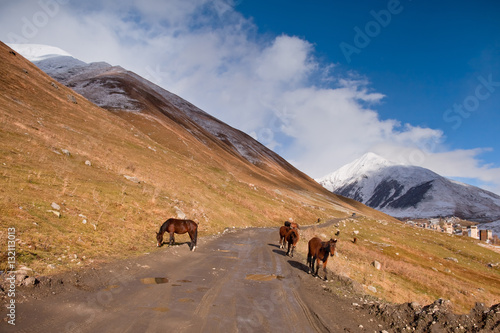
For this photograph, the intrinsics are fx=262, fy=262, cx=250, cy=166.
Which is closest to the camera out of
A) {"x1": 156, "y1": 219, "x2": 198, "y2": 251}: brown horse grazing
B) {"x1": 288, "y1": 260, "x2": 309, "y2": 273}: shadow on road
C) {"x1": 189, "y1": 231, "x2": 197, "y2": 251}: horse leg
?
{"x1": 288, "y1": 260, "x2": 309, "y2": 273}: shadow on road

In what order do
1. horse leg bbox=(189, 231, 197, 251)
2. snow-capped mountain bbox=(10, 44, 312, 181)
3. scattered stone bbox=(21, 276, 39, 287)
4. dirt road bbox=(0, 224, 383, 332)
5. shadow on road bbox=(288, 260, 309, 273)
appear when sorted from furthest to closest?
snow-capped mountain bbox=(10, 44, 312, 181) → horse leg bbox=(189, 231, 197, 251) → shadow on road bbox=(288, 260, 309, 273) → scattered stone bbox=(21, 276, 39, 287) → dirt road bbox=(0, 224, 383, 332)

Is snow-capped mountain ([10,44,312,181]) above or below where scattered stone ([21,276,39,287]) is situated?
above

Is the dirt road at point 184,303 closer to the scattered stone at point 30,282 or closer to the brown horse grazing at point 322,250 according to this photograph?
the scattered stone at point 30,282

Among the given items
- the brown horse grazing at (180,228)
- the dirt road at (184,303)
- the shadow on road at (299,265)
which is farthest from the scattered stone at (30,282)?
the shadow on road at (299,265)

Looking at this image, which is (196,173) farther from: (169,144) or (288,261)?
(288,261)

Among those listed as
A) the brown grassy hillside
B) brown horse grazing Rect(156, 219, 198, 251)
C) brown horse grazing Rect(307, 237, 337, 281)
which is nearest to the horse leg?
brown horse grazing Rect(156, 219, 198, 251)

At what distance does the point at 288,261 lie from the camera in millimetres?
17438

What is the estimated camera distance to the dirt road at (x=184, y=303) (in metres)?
6.67

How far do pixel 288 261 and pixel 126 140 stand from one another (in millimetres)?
40197

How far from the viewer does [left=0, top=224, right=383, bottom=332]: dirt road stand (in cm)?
667

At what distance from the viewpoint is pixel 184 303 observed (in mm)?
8273

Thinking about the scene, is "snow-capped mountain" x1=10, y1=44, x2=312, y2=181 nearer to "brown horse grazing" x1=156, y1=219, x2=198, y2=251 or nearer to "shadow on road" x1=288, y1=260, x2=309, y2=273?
"brown horse grazing" x1=156, y1=219, x2=198, y2=251

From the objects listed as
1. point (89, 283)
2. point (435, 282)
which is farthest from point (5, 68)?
point (435, 282)

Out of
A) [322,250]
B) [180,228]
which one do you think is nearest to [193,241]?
[180,228]
